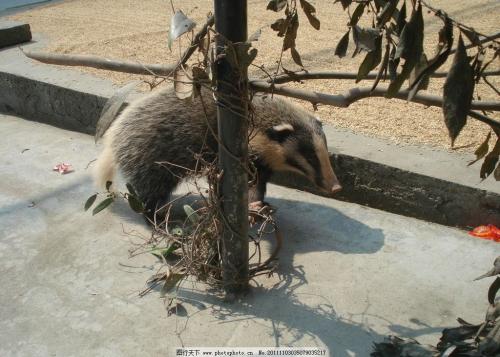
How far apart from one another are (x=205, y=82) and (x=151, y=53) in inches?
166

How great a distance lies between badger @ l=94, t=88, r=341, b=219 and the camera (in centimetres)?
356

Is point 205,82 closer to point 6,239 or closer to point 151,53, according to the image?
point 6,239

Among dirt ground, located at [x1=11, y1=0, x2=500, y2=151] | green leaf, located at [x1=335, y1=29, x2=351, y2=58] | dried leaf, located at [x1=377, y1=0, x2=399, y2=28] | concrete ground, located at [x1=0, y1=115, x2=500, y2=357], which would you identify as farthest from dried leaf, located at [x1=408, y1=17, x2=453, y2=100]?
dirt ground, located at [x1=11, y1=0, x2=500, y2=151]

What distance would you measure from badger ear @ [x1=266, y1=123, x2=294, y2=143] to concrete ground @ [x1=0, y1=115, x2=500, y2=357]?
520mm

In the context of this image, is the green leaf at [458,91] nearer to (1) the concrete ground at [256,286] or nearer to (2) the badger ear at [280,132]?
(1) the concrete ground at [256,286]

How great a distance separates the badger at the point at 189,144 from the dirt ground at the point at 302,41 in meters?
0.71

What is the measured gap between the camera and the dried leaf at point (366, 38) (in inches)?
70.2

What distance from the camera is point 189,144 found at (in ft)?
11.7

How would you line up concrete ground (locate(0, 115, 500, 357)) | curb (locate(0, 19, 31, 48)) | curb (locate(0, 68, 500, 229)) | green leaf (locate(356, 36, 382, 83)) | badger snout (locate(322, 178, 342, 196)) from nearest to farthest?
green leaf (locate(356, 36, 382, 83))
concrete ground (locate(0, 115, 500, 357))
curb (locate(0, 68, 500, 229))
badger snout (locate(322, 178, 342, 196))
curb (locate(0, 19, 31, 48))

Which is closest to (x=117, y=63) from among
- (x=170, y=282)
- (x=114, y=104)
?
(x=114, y=104)

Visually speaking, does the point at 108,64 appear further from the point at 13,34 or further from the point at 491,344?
the point at 13,34

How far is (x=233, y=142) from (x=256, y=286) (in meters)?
0.88

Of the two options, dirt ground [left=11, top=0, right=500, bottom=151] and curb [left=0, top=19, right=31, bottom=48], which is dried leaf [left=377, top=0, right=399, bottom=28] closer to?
dirt ground [left=11, top=0, right=500, bottom=151]

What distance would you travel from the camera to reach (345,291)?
288cm
